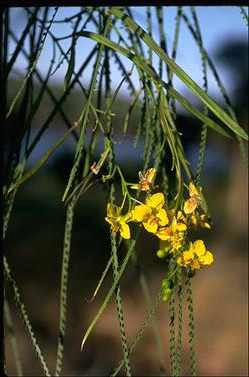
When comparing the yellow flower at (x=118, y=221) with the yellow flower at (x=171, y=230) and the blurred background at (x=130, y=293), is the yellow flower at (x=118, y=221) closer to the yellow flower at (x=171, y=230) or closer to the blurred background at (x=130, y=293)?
the yellow flower at (x=171, y=230)

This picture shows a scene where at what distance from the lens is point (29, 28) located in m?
0.68

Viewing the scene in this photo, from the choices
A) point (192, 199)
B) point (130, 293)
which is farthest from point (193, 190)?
point (130, 293)

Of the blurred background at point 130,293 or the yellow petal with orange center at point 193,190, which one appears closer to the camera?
the yellow petal with orange center at point 193,190

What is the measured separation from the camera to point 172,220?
486 mm

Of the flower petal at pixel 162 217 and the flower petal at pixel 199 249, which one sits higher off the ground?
the flower petal at pixel 162 217

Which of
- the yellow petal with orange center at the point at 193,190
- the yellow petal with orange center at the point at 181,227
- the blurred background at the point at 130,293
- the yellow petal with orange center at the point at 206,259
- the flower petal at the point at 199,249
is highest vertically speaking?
the yellow petal with orange center at the point at 193,190

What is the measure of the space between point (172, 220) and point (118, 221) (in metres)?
0.04

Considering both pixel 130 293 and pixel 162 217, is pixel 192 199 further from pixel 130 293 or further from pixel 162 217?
pixel 130 293

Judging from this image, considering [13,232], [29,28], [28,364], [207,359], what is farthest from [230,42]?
[29,28]

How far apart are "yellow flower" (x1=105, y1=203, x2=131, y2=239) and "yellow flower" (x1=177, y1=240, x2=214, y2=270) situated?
1.6 inches

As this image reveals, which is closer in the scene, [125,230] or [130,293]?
[125,230]

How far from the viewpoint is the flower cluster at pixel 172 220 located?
18.5 inches

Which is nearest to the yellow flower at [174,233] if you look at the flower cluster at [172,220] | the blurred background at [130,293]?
the flower cluster at [172,220]

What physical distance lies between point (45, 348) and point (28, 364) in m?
0.25
